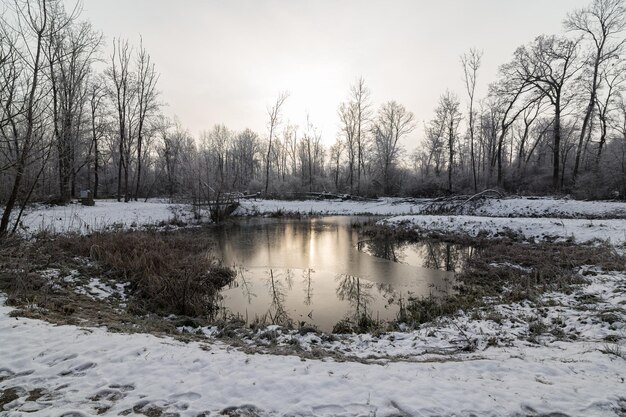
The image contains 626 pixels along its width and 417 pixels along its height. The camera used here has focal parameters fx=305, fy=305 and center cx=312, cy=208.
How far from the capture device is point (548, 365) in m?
4.02

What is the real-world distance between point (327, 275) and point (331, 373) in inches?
Result: 242

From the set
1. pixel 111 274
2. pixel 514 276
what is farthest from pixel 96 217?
pixel 514 276

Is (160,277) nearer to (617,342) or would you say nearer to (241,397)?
(241,397)

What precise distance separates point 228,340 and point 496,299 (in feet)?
20.5

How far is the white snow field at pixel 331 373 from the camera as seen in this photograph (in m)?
3.12

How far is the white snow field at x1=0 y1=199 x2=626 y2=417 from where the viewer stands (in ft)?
10.2

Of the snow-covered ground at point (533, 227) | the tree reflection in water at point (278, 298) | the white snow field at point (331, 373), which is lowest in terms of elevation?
the tree reflection in water at point (278, 298)

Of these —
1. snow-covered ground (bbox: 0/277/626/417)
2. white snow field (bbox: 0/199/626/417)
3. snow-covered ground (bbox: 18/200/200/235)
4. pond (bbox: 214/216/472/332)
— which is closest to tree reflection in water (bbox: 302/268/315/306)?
pond (bbox: 214/216/472/332)

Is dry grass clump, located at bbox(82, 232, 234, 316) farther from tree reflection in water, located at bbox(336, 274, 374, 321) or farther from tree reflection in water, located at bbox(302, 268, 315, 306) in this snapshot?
tree reflection in water, located at bbox(336, 274, 374, 321)

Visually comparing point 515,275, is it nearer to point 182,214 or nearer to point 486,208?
point 486,208

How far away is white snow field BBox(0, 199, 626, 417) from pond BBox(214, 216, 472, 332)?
151 centimetres

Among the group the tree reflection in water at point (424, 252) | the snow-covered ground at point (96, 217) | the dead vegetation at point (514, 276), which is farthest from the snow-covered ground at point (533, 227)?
the snow-covered ground at point (96, 217)

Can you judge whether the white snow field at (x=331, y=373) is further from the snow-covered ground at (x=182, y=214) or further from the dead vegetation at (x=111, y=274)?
the snow-covered ground at (x=182, y=214)

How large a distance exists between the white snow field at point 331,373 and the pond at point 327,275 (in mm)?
1513
